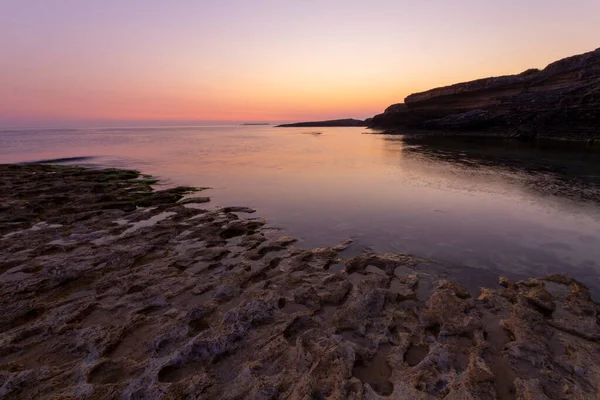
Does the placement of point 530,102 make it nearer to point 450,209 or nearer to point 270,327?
point 450,209

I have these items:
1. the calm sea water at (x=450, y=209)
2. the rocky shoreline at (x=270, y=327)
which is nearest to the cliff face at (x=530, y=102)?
the calm sea water at (x=450, y=209)

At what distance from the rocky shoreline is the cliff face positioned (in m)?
57.6

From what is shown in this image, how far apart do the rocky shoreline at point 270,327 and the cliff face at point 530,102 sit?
57.6 m

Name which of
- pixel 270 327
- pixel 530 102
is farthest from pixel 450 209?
pixel 530 102

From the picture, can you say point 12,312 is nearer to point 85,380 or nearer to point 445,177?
point 85,380

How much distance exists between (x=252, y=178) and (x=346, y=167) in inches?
393

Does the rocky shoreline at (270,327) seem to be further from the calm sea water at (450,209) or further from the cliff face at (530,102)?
the cliff face at (530,102)

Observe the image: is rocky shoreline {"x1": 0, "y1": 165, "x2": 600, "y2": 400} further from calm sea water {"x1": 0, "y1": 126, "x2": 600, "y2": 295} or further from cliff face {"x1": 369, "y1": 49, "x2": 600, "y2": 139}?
cliff face {"x1": 369, "y1": 49, "x2": 600, "y2": 139}

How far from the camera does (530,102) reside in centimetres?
5750

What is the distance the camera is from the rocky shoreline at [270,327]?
4.58 meters

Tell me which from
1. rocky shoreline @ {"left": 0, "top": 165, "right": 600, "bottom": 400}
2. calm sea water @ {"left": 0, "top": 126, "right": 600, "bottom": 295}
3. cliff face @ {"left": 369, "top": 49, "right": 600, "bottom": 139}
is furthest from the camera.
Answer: cliff face @ {"left": 369, "top": 49, "right": 600, "bottom": 139}

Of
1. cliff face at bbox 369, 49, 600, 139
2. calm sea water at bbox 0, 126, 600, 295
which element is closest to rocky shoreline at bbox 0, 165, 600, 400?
calm sea water at bbox 0, 126, 600, 295

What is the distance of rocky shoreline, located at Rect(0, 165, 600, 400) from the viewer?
4.58m

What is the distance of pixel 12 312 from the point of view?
21.3 ft
